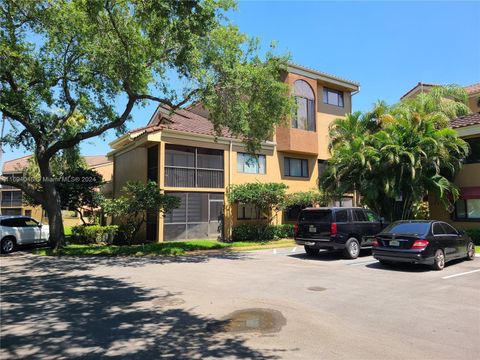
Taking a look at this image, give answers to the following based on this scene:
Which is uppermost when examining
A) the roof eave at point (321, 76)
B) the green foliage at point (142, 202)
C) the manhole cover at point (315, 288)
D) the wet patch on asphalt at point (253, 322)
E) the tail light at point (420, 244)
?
the roof eave at point (321, 76)

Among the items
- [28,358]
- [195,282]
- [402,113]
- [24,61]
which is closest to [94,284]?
[195,282]

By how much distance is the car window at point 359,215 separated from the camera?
49.7 feet

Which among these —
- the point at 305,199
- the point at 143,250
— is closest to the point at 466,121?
the point at 305,199

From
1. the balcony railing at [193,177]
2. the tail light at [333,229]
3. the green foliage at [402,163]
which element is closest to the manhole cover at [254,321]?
the tail light at [333,229]

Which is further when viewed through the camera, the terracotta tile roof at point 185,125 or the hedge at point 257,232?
the hedge at point 257,232

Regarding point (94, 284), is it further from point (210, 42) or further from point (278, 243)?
point (278, 243)

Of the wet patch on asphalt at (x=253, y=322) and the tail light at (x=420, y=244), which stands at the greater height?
the tail light at (x=420, y=244)

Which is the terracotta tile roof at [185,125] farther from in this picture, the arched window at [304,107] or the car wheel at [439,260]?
the car wheel at [439,260]

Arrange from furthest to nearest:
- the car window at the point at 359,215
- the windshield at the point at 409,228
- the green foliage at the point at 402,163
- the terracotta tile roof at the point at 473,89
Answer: the terracotta tile roof at the point at 473,89, the green foliage at the point at 402,163, the car window at the point at 359,215, the windshield at the point at 409,228

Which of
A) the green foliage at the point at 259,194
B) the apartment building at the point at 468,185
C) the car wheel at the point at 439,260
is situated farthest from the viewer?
the green foliage at the point at 259,194

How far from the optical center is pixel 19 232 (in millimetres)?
17719

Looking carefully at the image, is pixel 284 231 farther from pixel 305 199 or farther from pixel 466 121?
pixel 466 121

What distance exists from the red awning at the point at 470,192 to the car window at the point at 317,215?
9.01 m

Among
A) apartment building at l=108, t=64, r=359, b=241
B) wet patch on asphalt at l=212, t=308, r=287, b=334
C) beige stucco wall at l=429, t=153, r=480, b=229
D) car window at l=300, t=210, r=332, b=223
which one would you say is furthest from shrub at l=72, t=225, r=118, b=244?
beige stucco wall at l=429, t=153, r=480, b=229
